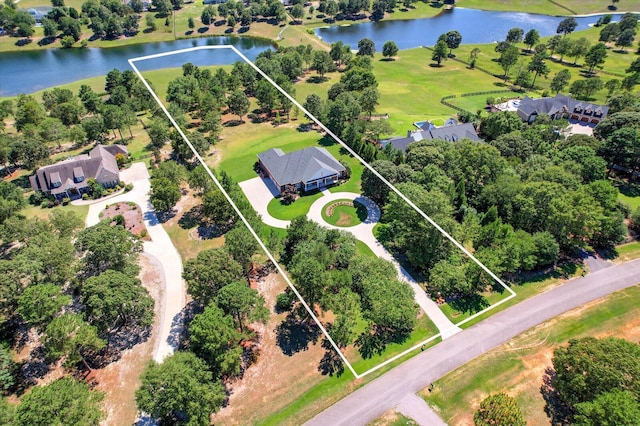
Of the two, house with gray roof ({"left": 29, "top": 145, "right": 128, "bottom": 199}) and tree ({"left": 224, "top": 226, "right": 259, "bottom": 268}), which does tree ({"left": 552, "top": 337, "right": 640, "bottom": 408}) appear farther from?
house with gray roof ({"left": 29, "top": 145, "right": 128, "bottom": 199})

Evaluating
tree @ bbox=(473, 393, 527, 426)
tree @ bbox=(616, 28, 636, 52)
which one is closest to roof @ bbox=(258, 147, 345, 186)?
tree @ bbox=(473, 393, 527, 426)

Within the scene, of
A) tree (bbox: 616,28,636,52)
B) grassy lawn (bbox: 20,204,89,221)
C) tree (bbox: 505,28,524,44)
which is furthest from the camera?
tree (bbox: 505,28,524,44)

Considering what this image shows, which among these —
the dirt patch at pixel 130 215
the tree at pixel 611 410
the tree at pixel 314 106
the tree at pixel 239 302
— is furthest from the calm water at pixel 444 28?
the tree at pixel 611 410

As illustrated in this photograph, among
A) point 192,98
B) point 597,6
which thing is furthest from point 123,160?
point 597,6

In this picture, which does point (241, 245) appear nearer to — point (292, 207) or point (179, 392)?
point (179, 392)

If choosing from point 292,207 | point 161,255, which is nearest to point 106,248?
point 161,255

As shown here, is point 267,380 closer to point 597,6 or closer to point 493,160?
point 493,160
